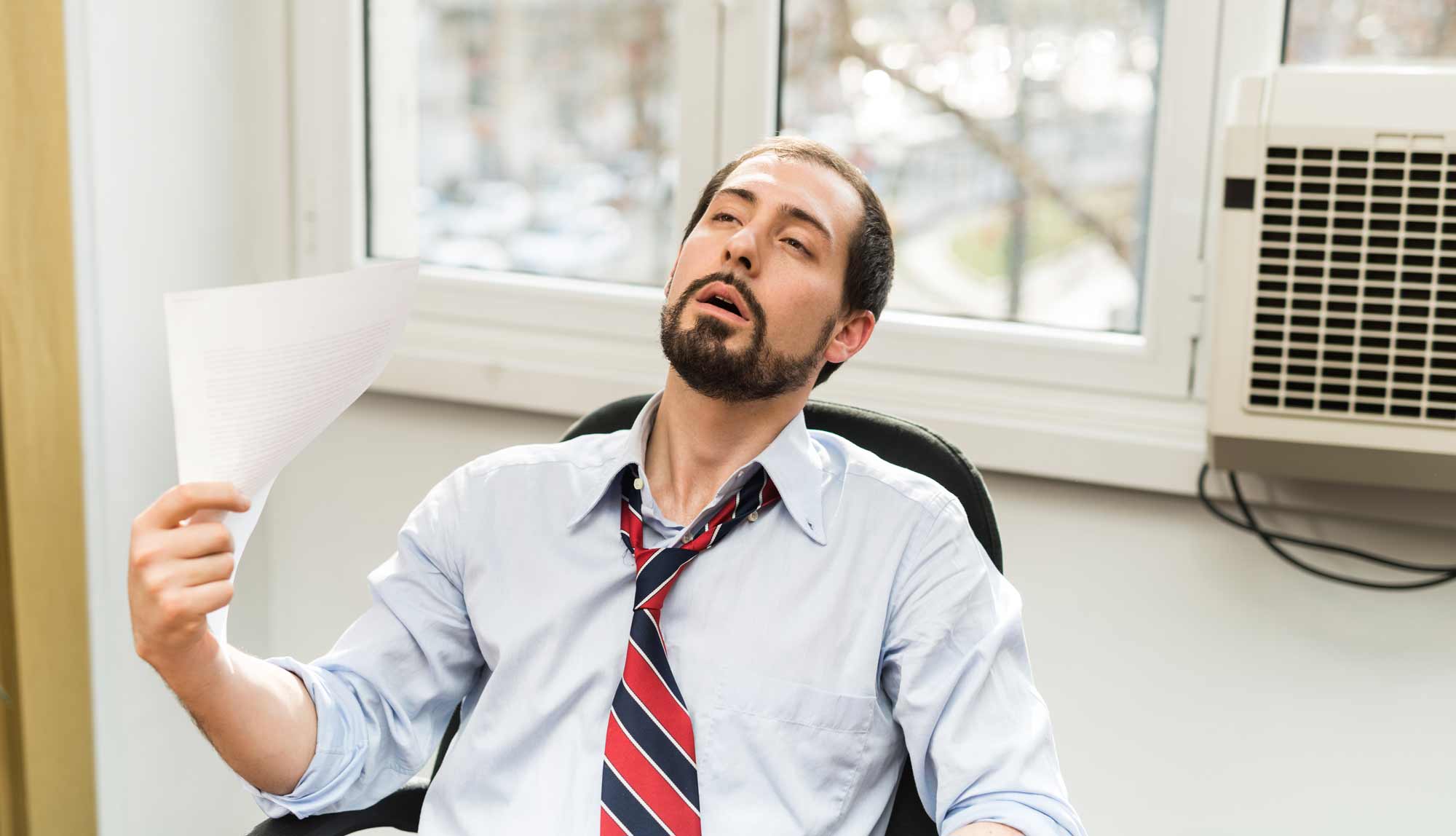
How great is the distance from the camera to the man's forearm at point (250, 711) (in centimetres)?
106

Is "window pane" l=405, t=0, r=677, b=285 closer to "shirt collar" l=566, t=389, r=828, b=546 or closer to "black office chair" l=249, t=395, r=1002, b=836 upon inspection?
"black office chair" l=249, t=395, r=1002, b=836

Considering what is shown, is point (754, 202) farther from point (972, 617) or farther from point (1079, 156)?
point (1079, 156)

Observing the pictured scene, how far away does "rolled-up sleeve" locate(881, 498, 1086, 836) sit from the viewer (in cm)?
115

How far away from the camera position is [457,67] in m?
2.27

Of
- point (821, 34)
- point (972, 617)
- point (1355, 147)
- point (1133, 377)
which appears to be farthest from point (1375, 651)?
point (821, 34)

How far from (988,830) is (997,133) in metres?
1.07

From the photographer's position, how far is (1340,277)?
4.92ft

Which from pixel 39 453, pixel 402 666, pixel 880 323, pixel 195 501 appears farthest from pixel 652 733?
pixel 39 453

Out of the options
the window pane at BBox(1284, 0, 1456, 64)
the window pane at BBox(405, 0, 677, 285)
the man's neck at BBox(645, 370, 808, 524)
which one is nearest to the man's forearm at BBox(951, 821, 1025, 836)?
the man's neck at BBox(645, 370, 808, 524)

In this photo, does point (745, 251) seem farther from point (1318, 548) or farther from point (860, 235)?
point (1318, 548)

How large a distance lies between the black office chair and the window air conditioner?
1.30 feet

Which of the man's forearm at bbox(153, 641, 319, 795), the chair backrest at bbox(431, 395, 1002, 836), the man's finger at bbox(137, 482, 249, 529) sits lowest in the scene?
the man's forearm at bbox(153, 641, 319, 795)

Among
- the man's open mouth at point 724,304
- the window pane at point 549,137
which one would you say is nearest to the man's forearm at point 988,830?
the man's open mouth at point 724,304

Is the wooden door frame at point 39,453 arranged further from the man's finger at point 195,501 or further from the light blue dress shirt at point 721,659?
the man's finger at point 195,501
